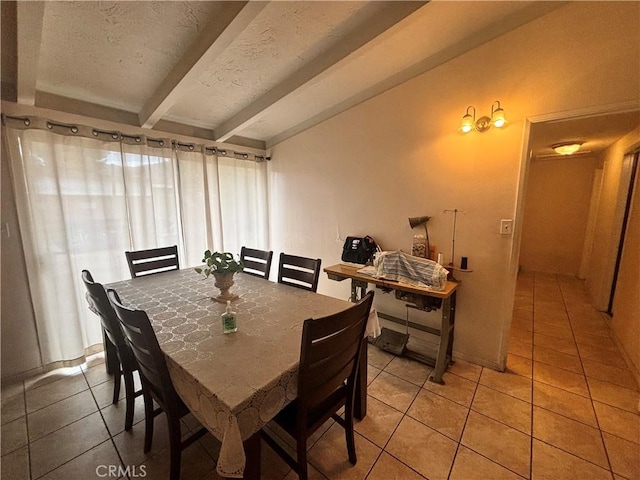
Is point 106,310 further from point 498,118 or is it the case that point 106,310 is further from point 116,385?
point 498,118

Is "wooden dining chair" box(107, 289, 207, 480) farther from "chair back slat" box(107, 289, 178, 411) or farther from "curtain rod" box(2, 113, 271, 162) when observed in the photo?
"curtain rod" box(2, 113, 271, 162)

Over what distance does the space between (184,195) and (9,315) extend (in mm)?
1680

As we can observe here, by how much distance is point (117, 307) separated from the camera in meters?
1.07

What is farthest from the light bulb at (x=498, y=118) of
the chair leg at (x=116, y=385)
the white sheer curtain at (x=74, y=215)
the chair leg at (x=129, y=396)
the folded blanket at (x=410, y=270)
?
the chair leg at (x=116, y=385)

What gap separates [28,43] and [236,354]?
75.2 inches

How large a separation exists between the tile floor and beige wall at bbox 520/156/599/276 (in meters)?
2.85

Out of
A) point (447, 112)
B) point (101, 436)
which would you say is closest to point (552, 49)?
point (447, 112)

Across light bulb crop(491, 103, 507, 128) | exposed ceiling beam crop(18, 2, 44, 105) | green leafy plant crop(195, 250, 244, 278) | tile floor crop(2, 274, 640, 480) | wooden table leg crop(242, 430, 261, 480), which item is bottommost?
tile floor crop(2, 274, 640, 480)

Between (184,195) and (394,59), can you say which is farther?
(184,195)

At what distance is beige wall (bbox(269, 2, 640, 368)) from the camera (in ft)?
5.27

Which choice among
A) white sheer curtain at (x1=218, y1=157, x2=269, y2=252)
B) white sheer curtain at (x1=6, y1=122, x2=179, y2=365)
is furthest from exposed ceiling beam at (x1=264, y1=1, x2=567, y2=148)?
white sheer curtain at (x1=6, y1=122, x2=179, y2=365)

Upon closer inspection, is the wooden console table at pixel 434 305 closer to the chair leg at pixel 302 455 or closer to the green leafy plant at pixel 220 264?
the green leafy plant at pixel 220 264

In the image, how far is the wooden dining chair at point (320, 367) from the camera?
38.1 inches

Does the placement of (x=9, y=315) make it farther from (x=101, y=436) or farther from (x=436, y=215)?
(x=436, y=215)
